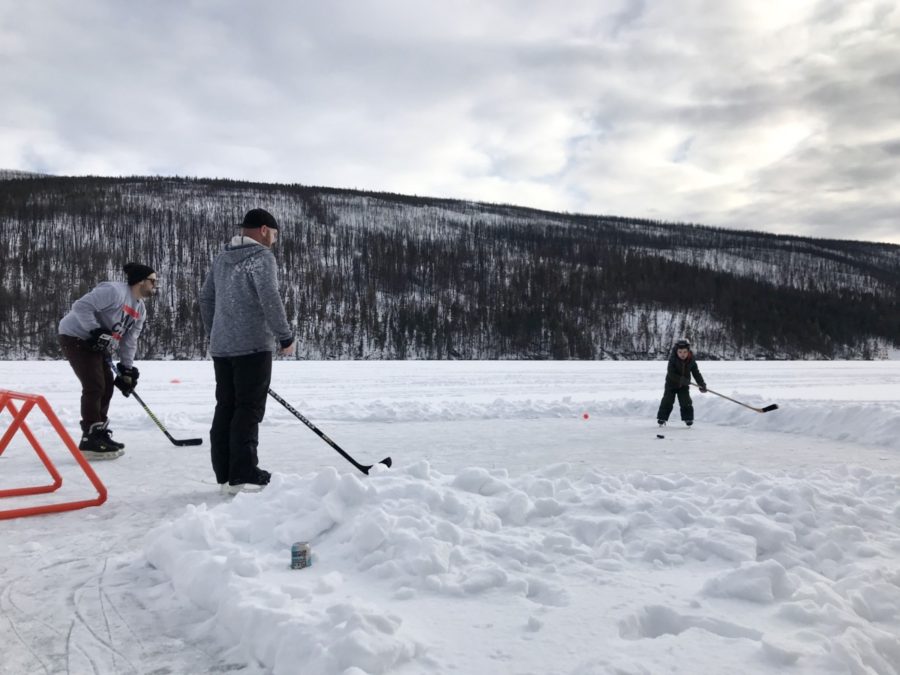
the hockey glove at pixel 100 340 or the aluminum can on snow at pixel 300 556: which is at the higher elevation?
the hockey glove at pixel 100 340

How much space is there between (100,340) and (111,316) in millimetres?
373

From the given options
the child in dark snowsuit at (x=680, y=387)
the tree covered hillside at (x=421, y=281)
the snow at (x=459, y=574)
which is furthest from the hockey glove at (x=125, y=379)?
the tree covered hillside at (x=421, y=281)

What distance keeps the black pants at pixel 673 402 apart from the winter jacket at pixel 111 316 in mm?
7350

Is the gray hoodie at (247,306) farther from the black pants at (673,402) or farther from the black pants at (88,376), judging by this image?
the black pants at (673,402)

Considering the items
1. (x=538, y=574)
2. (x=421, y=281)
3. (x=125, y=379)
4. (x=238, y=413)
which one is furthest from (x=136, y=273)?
(x=421, y=281)

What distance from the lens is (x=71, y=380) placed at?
54.2 ft

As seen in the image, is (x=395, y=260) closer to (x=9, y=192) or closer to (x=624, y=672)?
(x=9, y=192)

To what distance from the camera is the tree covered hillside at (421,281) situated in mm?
82562

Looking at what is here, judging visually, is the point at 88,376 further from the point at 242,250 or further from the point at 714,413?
the point at 714,413

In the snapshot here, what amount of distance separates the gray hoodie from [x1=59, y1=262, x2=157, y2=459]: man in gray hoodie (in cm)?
177

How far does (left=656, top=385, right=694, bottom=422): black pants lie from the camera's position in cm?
901

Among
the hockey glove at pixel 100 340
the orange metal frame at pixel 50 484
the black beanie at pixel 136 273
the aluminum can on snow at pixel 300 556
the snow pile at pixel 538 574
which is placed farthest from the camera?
the black beanie at pixel 136 273

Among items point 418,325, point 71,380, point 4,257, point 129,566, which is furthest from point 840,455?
point 4,257

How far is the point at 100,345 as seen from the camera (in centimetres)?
567
